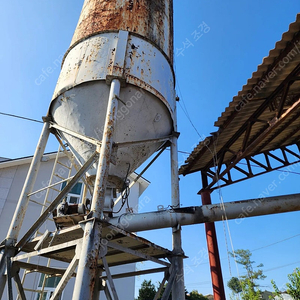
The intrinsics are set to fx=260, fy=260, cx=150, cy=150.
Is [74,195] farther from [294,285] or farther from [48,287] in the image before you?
[294,285]

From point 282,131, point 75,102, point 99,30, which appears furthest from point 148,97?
point 282,131

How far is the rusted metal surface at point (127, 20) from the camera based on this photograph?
5809mm

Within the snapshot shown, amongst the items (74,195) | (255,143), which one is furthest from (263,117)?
(74,195)

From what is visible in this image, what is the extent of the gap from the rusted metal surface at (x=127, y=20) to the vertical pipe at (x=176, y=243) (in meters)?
2.55

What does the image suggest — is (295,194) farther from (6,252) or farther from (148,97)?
(6,252)

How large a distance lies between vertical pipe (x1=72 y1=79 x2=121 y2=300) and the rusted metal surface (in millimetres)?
2485

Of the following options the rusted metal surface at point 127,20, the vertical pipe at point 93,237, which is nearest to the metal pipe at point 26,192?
the vertical pipe at point 93,237

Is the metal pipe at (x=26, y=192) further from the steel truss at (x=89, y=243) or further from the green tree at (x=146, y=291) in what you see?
the green tree at (x=146, y=291)

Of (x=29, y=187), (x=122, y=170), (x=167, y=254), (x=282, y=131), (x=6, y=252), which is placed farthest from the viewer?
(x=282, y=131)

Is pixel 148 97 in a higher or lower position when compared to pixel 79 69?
lower

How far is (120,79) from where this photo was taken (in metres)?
4.99

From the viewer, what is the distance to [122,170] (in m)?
5.68

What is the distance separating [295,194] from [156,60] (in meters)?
3.93

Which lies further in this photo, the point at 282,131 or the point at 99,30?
the point at 282,131
